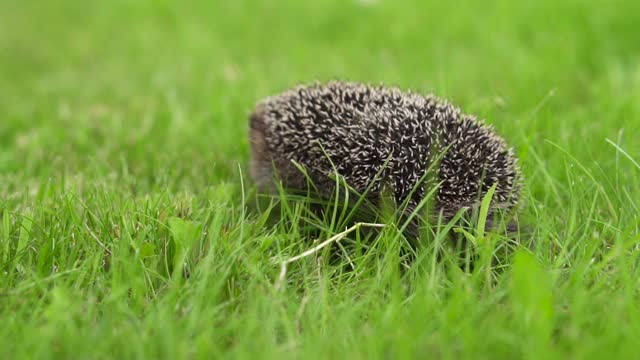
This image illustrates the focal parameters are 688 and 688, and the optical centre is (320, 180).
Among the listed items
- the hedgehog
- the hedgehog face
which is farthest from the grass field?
the hedgehog

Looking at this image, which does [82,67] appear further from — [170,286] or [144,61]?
[170,286]

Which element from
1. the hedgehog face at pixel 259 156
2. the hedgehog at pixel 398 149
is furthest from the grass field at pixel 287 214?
the hedgehog at pixel 398 149

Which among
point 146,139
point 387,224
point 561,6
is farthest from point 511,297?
point 561,6

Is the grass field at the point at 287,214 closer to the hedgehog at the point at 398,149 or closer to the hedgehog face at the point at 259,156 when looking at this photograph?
the hedgehog face at the point at 259,156

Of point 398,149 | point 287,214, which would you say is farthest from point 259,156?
point 398,149

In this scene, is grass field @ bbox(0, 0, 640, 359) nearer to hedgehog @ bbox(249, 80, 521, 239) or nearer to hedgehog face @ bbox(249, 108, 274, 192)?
hedgehog face @ bbox(249, 108, 274, 192)
